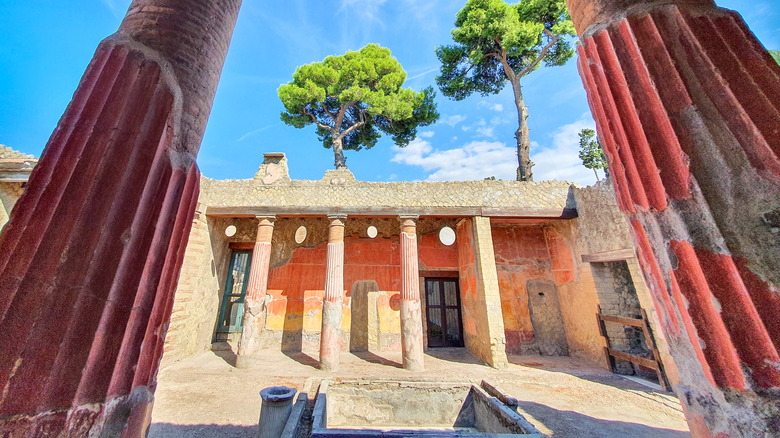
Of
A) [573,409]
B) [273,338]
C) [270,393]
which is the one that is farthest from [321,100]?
[573,409]

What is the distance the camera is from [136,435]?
900 millimetres

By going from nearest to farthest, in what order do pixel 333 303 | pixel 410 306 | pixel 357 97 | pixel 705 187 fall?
1. pixel 705 187
2. pixel 410 306
3. pixel 333 303
4. pixel 357 97

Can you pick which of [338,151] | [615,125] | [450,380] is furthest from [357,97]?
[615,125]

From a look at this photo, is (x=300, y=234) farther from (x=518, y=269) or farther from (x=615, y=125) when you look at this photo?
(x=615, y=125)

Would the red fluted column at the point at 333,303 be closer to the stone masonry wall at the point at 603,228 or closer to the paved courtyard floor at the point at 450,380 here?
the paved courtyard floor at the point at 450,380

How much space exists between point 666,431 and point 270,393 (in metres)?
4.94

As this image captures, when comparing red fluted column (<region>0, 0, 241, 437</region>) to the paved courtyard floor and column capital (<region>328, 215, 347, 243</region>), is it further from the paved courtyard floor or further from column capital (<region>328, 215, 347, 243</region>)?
column capital (<region>328, 215, 347, 243</region>)

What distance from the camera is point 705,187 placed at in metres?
0.81

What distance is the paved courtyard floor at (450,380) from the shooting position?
357 cm

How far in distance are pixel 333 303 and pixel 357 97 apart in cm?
1124

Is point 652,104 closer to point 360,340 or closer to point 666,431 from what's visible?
point 666,431

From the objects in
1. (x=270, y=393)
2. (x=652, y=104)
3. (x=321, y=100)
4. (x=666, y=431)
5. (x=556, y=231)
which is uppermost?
(x=321, y=100)

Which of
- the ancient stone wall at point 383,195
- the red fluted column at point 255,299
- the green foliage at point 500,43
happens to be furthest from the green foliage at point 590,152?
the red fluted column at point 255,299

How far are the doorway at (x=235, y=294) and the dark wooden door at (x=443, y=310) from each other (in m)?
5.59
